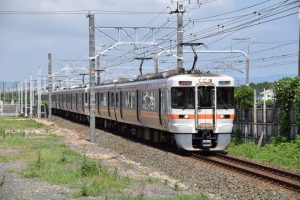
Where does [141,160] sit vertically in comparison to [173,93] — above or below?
below

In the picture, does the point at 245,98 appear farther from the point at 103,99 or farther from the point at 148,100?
the point at 103,99

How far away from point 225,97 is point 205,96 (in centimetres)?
75

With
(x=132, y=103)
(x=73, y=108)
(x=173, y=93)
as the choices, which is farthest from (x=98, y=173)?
(x=73, y=108)

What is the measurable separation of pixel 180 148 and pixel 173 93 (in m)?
2.19

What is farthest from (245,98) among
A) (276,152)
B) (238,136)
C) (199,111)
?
(276,152)

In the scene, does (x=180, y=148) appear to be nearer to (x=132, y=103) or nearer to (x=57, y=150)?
(x=57, y=150)

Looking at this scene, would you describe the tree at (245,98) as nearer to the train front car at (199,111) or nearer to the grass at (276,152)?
the grass at (276,152)

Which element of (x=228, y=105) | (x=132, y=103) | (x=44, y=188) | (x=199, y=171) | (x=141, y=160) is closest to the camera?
(x=44, y=188)

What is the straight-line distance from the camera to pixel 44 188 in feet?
40.0

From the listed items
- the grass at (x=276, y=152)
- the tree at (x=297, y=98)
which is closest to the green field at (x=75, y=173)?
the grass at (x=276, y=152)

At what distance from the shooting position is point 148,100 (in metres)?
24.3

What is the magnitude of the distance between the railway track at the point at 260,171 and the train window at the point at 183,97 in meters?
1.71

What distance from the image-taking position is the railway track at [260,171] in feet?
44.7

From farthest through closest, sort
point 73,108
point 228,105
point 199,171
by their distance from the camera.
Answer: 1. point 73,108
2. point 228,105
3. point 199,171
